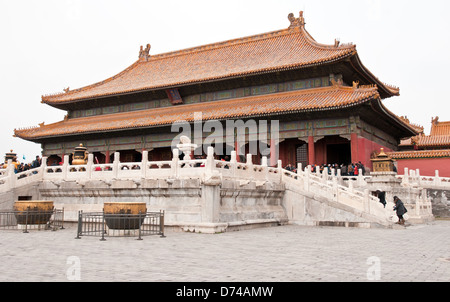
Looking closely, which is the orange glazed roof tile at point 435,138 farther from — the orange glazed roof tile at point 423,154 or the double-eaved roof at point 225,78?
the double-eaved roof at point 225,78

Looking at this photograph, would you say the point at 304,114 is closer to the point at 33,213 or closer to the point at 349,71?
the point at 349,71

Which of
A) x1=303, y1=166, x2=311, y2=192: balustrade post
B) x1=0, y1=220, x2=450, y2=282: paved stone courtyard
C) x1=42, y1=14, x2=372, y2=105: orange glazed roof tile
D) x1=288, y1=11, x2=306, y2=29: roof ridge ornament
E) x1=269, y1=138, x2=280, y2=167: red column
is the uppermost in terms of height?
x1=288, y1=11, x2=306, y2=29: roof ridge ornament

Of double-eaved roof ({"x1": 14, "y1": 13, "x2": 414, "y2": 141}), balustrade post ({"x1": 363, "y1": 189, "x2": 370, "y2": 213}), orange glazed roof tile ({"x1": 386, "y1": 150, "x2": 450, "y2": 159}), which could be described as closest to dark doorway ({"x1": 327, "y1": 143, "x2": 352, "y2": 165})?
orange glazed roof tile ({"x1": 386, "y1": 150, "x2": 450, "y2": 159})

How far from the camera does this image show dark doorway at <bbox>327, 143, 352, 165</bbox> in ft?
97.1

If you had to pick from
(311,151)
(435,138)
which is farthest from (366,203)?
(435,138)

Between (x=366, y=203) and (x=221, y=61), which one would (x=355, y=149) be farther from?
(x=221, y=61)

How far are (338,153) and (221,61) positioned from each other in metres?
11.3

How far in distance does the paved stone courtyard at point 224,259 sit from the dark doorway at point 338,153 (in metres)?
17.1

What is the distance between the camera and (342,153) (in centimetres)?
Answer: 3000

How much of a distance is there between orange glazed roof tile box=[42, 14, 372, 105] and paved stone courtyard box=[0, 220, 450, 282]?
16913mm

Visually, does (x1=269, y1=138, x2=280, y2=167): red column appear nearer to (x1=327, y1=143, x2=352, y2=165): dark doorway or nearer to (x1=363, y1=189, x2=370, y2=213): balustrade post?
(x1=327, y1=143, x2=352, y2=165): dark doorway

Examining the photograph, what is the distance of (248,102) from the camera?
2877 cm

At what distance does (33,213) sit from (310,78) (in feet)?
62.1
